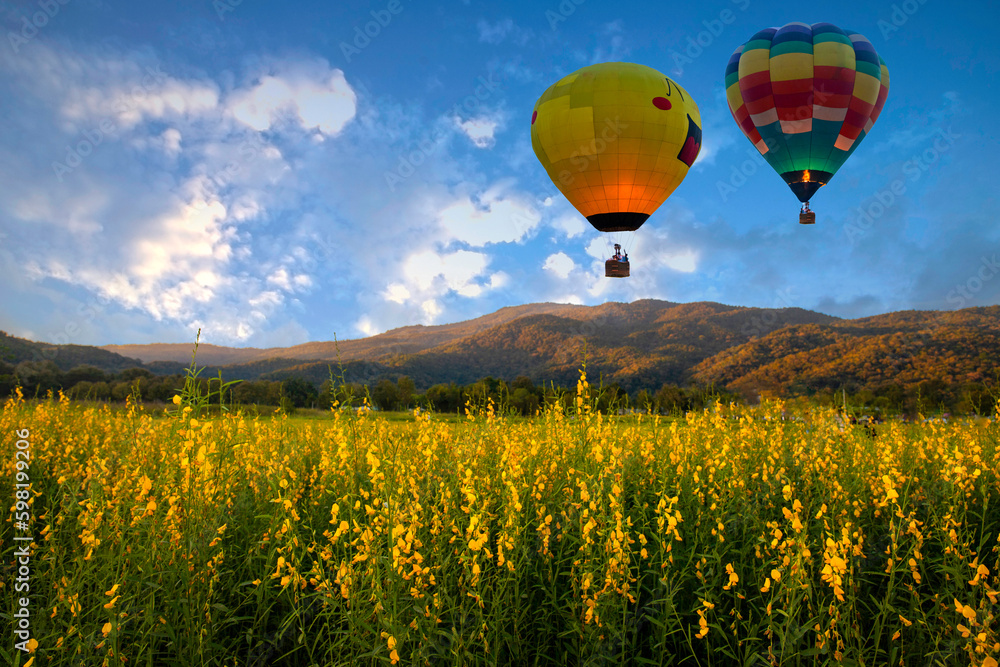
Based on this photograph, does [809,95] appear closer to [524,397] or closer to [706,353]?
[524,397]

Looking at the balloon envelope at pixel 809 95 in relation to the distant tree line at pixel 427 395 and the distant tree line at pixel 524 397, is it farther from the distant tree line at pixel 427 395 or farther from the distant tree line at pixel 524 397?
the distant tree line at pixel 427 395

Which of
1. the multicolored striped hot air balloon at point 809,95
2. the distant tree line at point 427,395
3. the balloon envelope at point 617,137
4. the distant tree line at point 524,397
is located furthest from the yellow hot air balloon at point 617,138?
the distant tree line at point 524,397

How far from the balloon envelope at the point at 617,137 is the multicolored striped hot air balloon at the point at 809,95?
167 inches

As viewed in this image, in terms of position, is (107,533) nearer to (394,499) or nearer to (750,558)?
(394,499)

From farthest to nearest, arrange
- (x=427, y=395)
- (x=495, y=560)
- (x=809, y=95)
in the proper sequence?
1. (x=809, y=95)
2. (x=427, y=395)
3. (x=495, y=560)

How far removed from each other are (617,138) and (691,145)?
→ 358 cm

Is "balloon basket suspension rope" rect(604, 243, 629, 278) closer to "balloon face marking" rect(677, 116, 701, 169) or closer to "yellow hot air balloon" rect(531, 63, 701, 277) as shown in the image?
"yellow hot air balloon" rect(531, 63, 701, 277)

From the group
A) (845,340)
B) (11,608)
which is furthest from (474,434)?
(845,340)

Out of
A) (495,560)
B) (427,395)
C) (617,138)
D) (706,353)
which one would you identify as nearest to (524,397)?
(427,395)

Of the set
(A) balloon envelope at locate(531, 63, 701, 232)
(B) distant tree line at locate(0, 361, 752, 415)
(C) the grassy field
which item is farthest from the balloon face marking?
(C) the grassy field

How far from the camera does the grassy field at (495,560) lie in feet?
9.93

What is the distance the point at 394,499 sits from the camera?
304 centimetres

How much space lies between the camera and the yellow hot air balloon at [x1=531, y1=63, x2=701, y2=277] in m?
18.5

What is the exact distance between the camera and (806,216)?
2353 centimetres
